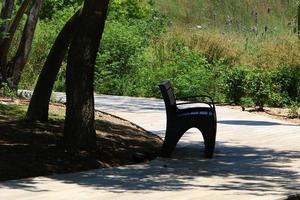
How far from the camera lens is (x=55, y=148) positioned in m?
9.58

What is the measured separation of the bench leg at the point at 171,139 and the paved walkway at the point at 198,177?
0.15m

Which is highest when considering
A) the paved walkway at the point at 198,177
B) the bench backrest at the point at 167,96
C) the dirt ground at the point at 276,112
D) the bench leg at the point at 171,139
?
the bench backrest at the point at 167,96

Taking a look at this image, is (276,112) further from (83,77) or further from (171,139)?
(83,77)

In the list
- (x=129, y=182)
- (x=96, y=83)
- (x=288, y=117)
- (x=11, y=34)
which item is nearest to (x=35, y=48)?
(x=96, y=83)

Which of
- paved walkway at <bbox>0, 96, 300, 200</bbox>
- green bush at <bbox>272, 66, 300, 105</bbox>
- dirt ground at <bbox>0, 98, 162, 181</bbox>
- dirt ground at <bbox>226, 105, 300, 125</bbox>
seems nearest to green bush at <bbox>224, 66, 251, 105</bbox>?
dirt ground at <bbox>226, 105, 300, 125</bbox>

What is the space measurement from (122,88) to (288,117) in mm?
7009

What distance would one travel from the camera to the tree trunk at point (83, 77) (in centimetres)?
959

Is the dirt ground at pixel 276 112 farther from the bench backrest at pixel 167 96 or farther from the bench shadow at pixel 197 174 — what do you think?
the bench backrest at pixel 167 96

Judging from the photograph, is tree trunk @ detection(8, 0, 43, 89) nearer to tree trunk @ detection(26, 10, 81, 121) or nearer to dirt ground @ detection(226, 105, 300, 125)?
tree trunk @ detection(26, 10, 81, 121)

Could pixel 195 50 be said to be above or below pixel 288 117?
above

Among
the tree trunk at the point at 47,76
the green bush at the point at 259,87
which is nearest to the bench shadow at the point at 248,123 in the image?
the green bush at the point at 259,87

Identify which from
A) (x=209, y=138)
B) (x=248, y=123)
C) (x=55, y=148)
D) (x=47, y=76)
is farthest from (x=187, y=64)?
(x=55, y=148)

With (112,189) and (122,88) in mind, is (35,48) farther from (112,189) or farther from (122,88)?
(112,189)

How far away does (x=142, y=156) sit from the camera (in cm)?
981
